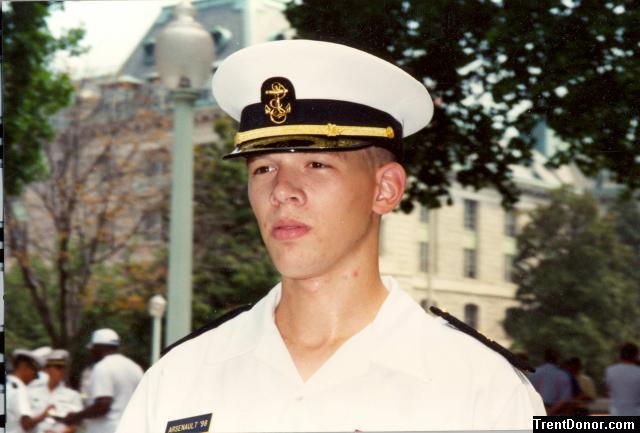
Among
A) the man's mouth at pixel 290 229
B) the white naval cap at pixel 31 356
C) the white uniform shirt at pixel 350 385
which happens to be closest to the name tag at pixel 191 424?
the white uniform shirt at pixel 350 385

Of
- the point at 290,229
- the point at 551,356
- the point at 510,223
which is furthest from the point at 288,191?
the point at 510,223

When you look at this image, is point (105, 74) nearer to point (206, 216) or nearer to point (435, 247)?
point (206, 216)

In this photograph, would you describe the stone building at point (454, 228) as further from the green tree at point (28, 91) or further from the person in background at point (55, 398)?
the person in background at point (55, 398)

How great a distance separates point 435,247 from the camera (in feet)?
12.6

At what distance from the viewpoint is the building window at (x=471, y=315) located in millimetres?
3547

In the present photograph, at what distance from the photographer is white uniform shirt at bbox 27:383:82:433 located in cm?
442

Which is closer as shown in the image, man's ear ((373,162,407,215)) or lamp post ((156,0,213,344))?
man's ear ((373,162,407,215))

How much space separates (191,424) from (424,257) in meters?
1.96

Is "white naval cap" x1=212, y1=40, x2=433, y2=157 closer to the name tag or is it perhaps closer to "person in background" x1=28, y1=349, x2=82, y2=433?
the name tag

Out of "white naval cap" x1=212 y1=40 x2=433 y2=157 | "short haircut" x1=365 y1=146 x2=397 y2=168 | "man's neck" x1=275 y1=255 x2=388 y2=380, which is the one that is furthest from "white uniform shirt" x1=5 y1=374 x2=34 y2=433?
"short haircut" x1=365 y1=146 x2=397 y2=168

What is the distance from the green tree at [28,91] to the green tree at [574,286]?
238 centimetres

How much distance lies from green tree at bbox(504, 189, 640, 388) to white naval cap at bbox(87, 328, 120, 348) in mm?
1797

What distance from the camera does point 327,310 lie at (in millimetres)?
1940

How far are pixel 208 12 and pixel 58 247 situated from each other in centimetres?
208
